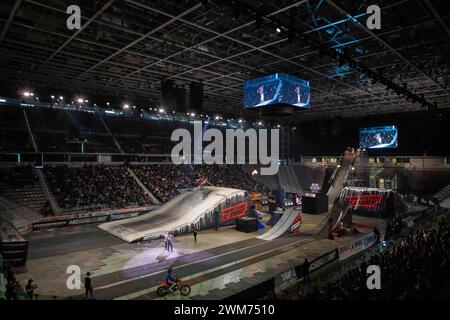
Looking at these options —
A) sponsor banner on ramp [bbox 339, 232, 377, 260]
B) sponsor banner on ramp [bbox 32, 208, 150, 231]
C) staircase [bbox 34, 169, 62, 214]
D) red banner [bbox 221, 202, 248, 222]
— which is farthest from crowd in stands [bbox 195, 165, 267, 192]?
sponsor banner on ramp [bbox 339, 232, 377, 260]

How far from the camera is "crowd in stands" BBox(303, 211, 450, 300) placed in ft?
29.6

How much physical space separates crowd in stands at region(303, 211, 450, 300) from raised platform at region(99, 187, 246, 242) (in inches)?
513

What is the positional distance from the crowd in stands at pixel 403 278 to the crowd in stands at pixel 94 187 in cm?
2268

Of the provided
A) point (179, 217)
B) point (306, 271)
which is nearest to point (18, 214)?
point (179, 217)

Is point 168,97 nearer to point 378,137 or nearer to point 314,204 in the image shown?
point 314,204

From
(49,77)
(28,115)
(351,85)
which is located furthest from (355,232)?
(28,115)

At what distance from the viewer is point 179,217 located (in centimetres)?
2380

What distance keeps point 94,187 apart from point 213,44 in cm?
1949

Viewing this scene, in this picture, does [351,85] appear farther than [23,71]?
Yes

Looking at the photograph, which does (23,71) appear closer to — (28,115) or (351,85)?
(28,115)

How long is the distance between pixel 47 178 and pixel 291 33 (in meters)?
26.0

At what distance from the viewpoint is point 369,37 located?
15031 mm

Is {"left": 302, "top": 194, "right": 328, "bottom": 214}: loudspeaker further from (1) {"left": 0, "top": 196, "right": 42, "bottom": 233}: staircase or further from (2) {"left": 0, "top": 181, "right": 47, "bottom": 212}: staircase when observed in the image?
(2) {"left": 0, "top": 181, "right": 47, "bottom": 212}: staircase
